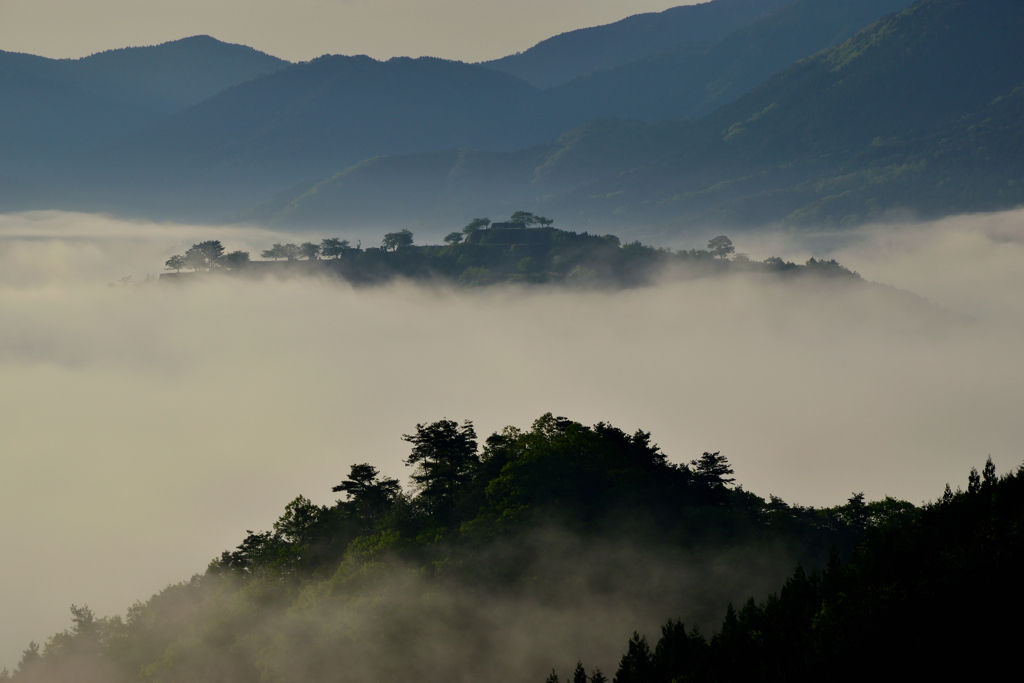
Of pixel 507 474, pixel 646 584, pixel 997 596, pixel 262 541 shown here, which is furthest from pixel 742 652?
pixel 262 541

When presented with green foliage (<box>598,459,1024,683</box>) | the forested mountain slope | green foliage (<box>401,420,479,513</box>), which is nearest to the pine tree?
green foliage (<box>598,459,1024,683</box>)

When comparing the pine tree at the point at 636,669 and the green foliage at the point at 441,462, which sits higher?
the green foliage at the point at 441,462

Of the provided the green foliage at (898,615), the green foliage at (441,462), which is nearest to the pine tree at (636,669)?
the green foliage at (898,615)

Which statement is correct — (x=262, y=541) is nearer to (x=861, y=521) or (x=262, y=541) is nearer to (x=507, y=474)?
(x=507, y=474)

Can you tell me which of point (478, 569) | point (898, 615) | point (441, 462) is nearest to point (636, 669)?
point (898, 615)

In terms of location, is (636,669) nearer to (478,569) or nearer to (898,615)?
(898,615)

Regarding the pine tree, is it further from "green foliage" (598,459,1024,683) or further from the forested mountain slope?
the forested mountain slope

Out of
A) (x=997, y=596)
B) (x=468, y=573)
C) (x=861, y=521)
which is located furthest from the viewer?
(x=861, y=521)

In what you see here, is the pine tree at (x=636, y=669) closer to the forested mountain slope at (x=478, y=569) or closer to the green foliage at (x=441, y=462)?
the forested mountain slope at (x=478, y=569)

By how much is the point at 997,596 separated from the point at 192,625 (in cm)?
6694

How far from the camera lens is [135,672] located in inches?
3098

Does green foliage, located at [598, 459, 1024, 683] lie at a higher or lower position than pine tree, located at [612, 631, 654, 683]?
higher

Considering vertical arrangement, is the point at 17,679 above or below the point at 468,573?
below

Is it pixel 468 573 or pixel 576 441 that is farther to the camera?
pixel 576 441
